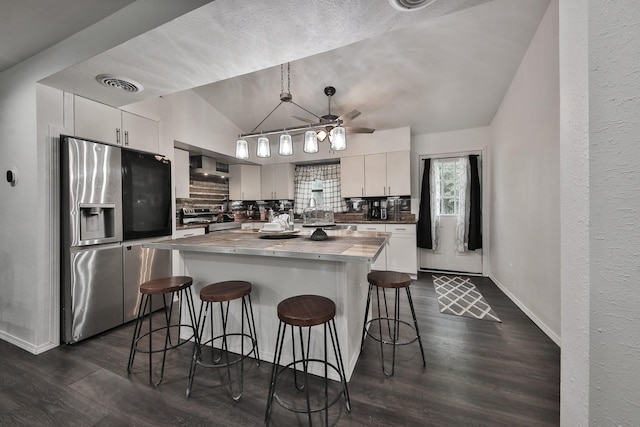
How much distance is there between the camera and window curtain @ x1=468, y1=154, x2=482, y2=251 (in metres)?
4.12

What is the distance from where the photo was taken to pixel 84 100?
2.31 m

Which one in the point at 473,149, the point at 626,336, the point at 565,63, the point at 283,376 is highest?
the point at 473,149

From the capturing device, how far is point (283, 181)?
5.16 meters

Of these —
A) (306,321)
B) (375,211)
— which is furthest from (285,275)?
(375,211)

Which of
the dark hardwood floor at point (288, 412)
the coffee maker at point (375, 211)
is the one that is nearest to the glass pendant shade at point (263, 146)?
the dark hardwood floor at point (288, 412)

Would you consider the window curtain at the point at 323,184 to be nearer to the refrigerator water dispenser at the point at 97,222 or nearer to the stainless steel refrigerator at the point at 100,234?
the stainless steel refrigerator at the point at 100,234

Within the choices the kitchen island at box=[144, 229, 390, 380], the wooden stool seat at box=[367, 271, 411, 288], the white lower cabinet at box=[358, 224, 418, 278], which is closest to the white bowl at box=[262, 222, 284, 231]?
the kitchen island at box=[144, 229, 390, 380]

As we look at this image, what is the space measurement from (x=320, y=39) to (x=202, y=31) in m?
0.72

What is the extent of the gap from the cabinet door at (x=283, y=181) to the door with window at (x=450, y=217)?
8.56ft

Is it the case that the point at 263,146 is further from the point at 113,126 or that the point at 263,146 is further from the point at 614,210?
the point at 614,210

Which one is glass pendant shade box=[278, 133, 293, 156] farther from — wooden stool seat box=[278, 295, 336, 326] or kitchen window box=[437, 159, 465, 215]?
kitchen window box=[437, 159, 465, 215]

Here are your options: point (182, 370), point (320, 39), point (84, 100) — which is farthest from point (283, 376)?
point (84, 100)

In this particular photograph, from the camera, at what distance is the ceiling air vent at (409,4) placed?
127 centimetres

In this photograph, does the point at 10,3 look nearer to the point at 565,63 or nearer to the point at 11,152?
the point at 11,152
